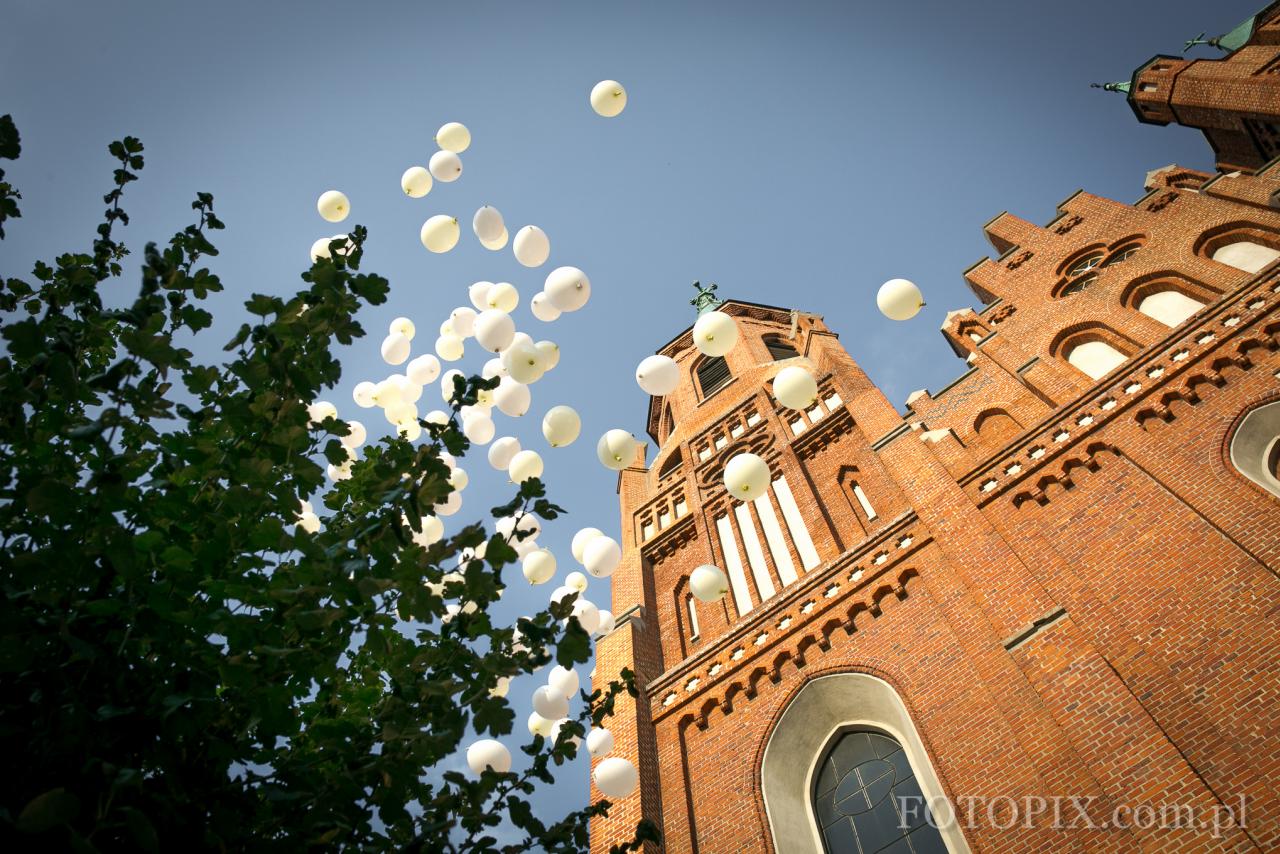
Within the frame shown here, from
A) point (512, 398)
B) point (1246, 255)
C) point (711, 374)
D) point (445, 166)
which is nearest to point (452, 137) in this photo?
point (445, 166)

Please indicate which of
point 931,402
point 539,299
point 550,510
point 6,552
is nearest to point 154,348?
point 6,552

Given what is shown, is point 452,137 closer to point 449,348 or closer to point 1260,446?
point 449,348

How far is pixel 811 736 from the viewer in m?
11.0

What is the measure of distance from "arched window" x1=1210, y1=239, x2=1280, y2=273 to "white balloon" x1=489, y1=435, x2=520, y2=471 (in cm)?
1172

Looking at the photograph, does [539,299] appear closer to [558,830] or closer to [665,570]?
[558,830]

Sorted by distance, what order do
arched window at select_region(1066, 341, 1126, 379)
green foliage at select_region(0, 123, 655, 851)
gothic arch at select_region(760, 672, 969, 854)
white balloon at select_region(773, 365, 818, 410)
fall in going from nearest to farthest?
green foliage at select_region(0, 123, 655, 851) → gothic arch at select_region(760, 672, 969, 854) → white balloon at select_region(773, 365, 818, 410) → arched window at select_region(1066, 341, 1126, 379)

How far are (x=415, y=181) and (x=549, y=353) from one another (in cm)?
344

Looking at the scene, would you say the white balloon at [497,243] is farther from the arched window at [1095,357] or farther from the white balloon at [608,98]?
the arched window at [1095,357]

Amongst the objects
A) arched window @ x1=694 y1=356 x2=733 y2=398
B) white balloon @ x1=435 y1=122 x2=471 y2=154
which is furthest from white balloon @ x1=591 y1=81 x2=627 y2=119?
arched window @ x1=694 y1=356 x2=733 y2=398

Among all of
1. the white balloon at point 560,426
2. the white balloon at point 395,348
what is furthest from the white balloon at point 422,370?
the white balloon at point 560,426

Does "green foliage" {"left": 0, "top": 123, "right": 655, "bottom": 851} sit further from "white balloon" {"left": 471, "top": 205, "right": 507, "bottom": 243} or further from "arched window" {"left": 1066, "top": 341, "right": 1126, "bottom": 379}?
"arched window" {"left": 1066, "top": 341, "right": 1126, "bottom": 379}

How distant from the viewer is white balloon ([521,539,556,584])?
8992 mm

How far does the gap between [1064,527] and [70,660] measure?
35.3 ft

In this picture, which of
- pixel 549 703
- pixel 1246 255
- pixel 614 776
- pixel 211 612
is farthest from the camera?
pixel 1246 255
